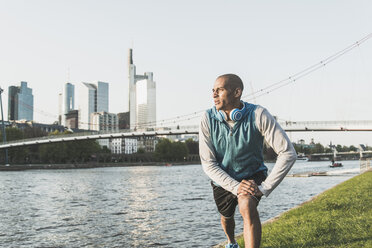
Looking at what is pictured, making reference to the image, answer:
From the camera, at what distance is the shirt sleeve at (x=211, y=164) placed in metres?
2.80

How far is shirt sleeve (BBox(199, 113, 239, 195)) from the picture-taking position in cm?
280

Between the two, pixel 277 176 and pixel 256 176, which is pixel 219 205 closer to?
pixel 256 176

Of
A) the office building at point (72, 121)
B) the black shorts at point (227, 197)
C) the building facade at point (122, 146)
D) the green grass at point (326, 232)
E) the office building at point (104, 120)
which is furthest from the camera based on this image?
the office building at point (72, 121)

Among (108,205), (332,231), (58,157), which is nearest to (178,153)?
(58,157)

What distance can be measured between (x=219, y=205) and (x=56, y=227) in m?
7.09

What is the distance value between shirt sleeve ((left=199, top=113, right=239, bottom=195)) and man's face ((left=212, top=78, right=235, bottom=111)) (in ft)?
0.55

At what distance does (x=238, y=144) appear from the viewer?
9.46ft

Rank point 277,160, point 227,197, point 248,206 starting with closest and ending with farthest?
point 248,206 → point 277,160 → point 227,197

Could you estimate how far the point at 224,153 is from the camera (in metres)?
2.96

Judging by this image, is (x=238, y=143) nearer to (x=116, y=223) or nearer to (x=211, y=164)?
(x=211, y=164)

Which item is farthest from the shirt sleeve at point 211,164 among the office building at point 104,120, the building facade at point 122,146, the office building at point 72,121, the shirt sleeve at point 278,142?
the office building at point 72,121

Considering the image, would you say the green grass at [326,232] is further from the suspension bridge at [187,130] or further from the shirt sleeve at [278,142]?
the suspension bridge at [187,130]

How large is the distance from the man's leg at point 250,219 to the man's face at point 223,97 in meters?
0.70

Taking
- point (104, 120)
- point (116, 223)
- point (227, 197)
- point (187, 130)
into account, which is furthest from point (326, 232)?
point (104, 120)
